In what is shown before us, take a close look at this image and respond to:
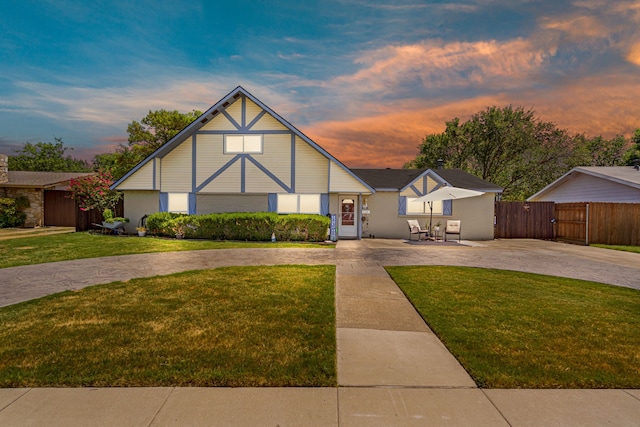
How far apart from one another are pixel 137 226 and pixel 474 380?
1881 centimetres

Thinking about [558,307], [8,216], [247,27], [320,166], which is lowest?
[558,307]

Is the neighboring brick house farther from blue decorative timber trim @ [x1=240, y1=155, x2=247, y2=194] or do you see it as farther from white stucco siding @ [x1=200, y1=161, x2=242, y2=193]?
blue decorative timber trim @ [x1=240, y1=155, x2=247, y2=194]

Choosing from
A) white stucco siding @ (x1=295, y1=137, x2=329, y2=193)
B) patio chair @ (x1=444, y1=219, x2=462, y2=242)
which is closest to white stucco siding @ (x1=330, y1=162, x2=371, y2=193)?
white stucco siding @ (x1=295, y1=137, x2=329, y2=193)

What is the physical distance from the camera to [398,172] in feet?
68.6

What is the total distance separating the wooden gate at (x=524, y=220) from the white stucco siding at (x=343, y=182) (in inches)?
360

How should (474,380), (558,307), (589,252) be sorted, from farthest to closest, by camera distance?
(589,252) → (558,307) → (474,380)

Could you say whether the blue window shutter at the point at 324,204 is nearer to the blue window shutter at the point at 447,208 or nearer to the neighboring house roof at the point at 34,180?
the blue window shutter at the point at 447,208

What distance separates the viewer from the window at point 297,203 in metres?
16.9

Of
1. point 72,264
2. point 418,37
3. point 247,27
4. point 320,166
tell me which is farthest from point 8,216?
point 418,37

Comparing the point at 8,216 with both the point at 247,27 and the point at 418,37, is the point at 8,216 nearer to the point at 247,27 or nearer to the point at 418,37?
the point at 247,27

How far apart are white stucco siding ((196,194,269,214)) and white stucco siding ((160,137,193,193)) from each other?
3.78 ft

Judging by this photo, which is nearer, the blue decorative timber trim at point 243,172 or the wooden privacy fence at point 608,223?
the wooden privacy fence at point 608,223

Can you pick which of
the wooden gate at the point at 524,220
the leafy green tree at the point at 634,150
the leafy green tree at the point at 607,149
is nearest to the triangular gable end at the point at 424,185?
the wooden gate at the point at 524,220
